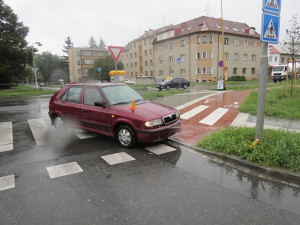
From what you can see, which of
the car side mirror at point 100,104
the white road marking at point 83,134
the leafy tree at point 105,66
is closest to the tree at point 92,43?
the leafy tree at point 105,66

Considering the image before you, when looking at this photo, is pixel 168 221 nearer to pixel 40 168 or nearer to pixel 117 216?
pixel 117 216

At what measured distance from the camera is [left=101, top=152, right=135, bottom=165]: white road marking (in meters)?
4.75

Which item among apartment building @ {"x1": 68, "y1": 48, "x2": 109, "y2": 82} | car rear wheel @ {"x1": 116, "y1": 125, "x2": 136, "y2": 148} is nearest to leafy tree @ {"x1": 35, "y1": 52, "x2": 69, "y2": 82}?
apartment building @ {"x1": 68, "y1": 48, "x2": 109, "y2": 82}

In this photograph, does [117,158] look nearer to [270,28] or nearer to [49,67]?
[270,28]

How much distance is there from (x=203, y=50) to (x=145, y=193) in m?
40.6

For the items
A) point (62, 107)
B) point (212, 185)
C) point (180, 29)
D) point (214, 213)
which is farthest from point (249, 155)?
point (180, 29)

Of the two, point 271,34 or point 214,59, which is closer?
point 271,34

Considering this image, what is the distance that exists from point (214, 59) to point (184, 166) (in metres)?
39.3

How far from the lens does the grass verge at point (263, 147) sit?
13.5ft

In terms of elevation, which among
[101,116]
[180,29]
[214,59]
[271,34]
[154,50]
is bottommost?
[101,116]

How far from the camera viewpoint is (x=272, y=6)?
441 centimetres

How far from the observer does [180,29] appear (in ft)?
152

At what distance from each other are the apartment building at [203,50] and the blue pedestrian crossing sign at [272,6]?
33.6 m

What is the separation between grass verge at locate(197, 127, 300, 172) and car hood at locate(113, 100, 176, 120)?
122cm
